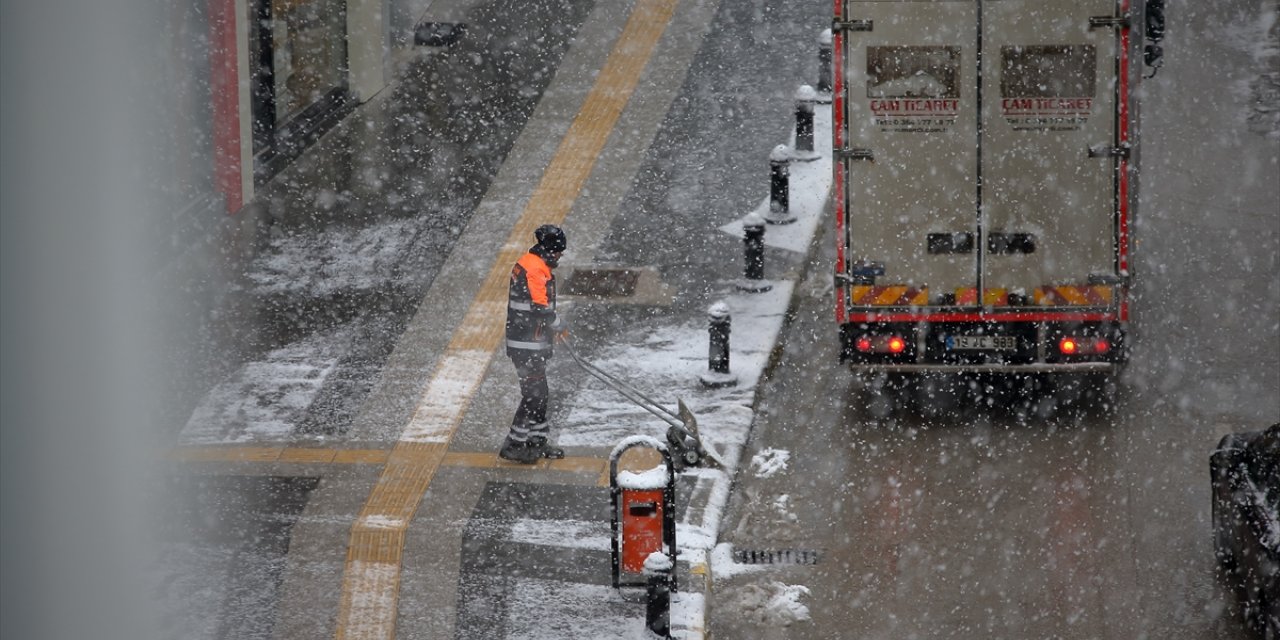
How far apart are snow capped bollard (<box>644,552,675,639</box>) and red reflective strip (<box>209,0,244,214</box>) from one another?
26.7 ft

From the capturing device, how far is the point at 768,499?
11492 millimetres

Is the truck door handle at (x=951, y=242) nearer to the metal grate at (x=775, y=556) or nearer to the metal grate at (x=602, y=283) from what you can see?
the metal grate at (x=775, y=556)

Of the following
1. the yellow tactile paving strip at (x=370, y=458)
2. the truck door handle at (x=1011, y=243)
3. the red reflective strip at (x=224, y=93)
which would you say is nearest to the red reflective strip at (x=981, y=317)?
the truck door handle at (x=1011, y=243)

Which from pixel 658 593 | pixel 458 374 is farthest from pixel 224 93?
pixel 658 593

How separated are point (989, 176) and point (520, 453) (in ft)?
12.4

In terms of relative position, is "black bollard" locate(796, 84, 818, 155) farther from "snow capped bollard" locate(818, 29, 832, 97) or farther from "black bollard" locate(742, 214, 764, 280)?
"black bollard" locate(742, 214, 764, 280)

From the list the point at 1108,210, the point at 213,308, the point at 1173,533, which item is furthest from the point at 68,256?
the point at 213,308

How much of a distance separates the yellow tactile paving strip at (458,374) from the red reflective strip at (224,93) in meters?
2.72

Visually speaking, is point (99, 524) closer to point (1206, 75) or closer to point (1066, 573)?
point (1066, 573)

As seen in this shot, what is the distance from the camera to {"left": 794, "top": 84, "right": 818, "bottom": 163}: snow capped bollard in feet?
57.3

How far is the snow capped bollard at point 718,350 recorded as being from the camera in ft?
42.5

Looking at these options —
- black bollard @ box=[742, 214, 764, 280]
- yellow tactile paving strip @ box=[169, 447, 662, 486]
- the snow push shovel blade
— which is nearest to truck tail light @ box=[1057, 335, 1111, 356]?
the snow push shovel blade

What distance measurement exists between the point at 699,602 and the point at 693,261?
19.9ft

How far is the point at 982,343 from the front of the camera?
12.5m
